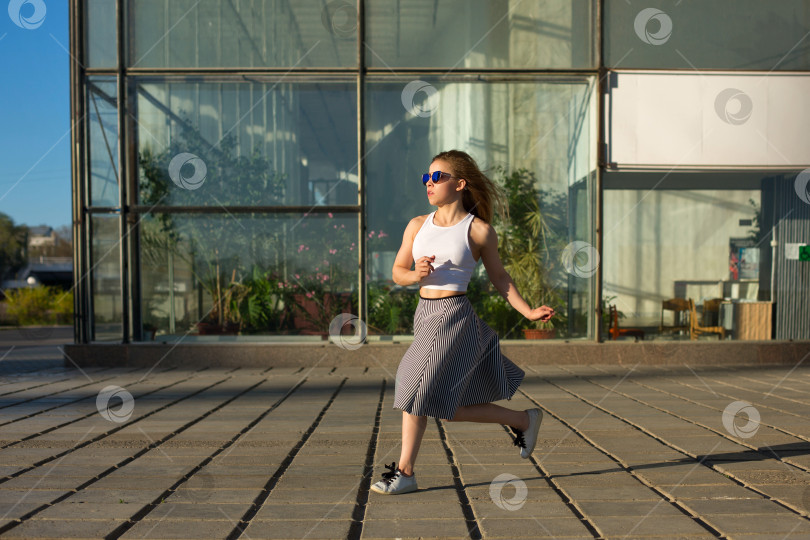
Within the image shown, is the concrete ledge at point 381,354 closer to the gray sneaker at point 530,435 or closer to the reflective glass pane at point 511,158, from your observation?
the reflective glass pane at point 511,158

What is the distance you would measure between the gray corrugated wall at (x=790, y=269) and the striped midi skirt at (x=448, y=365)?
800 centimetres

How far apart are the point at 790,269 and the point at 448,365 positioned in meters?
8.58

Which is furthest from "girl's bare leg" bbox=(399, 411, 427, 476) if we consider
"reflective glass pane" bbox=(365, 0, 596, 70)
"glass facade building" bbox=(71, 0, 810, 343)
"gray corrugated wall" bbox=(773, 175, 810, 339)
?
"gray corrugated wall" bbox=(773, 175, 810, 339)

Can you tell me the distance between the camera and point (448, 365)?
12.7ft

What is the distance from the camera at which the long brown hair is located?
4.13 m

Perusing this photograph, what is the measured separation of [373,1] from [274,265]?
12.6ft

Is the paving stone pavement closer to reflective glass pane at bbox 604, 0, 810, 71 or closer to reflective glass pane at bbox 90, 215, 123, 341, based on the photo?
reflective glass pane at bbox 90, 215, 123, 341

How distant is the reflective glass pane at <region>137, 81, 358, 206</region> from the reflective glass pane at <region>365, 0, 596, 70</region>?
37.6 inches

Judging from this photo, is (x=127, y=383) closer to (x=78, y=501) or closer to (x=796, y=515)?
(x=78, y=501)

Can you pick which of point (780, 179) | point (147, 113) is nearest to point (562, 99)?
point (780, 179)

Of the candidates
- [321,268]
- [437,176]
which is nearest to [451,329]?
[437,176]

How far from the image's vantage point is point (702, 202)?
10.6 meters

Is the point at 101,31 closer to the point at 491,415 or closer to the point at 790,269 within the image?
the point at 491,415

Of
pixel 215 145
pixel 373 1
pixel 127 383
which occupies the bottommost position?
pixel 127 383
